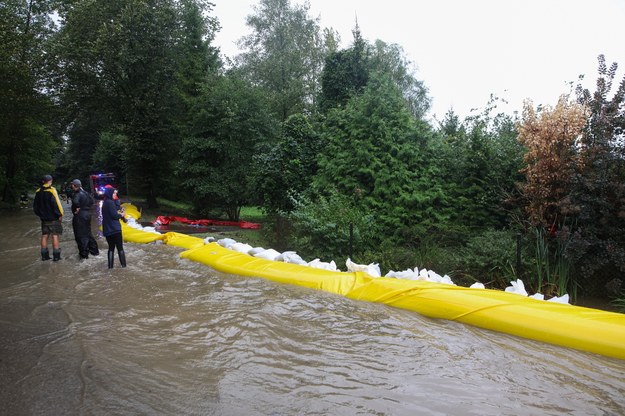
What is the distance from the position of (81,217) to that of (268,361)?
6778 millimetres

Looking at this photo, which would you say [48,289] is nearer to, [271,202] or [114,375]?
[114,375]

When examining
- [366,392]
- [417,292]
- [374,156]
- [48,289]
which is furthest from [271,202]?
[366,392]

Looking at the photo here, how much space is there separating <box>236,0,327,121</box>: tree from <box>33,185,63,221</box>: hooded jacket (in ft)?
62.4

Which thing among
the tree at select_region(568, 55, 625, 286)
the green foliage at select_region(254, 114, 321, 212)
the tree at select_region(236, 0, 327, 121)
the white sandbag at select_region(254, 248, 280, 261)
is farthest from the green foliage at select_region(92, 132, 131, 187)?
the tree at select_region(568, 55, 625, 286)

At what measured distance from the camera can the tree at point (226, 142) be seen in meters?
18.6

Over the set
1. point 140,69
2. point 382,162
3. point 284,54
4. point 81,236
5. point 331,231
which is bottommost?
point 81,236

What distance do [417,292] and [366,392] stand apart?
2.34 m

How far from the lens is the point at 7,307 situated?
210 inches

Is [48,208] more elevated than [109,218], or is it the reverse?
[48,208]

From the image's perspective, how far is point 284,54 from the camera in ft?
93.4

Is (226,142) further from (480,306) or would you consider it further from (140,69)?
(480,306)

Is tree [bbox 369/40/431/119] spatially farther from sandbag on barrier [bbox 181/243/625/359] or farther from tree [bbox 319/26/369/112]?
sandbag on barrier [bbox 181/243/625/359]

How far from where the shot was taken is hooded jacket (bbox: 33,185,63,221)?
8359 millimetres

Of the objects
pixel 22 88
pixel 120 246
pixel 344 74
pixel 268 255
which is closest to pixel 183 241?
pixel 120 246
